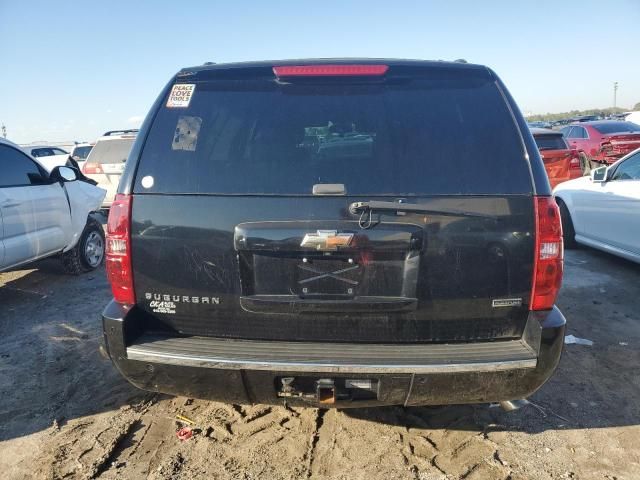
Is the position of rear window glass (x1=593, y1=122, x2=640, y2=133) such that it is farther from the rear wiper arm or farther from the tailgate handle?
the tailgate handle

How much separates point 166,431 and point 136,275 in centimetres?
117

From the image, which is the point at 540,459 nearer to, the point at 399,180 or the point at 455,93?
the point at 399,180

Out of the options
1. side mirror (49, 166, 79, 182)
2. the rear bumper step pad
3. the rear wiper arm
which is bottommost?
the rear bumper step pad

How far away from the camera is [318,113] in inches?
102

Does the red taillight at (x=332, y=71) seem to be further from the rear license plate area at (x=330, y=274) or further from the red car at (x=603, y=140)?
the red car at (x=603, y=140)

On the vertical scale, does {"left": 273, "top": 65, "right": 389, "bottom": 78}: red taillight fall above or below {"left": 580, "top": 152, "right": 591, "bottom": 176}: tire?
above

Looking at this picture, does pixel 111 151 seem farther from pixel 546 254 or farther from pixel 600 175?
pixel 546 254

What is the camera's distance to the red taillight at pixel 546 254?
235 cm

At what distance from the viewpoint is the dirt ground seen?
268 centimetres

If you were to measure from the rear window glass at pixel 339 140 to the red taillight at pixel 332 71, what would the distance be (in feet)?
0.20

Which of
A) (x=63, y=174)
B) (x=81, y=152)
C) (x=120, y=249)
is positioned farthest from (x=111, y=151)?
(x=81, y=152)

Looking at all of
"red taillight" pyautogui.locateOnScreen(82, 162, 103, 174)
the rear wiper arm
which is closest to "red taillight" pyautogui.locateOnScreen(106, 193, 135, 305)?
the rear wiper arm

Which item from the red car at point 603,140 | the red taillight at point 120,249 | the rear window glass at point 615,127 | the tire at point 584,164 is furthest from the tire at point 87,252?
the rear window glass at point 615,127

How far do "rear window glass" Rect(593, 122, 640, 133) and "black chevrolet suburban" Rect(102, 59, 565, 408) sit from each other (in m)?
15.9
